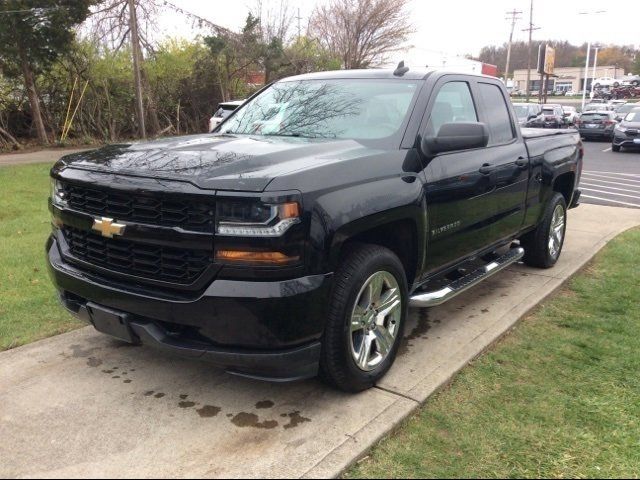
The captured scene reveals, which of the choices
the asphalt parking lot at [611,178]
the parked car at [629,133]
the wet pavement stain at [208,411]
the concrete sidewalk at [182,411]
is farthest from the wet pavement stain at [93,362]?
the parked car at [629,133]

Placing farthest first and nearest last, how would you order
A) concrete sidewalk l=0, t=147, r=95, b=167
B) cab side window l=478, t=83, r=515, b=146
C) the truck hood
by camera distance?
concrete sidewalk l=0, t=147, r=95, b=167
cab side window l=478, t=83, r=515, b=146
the truck hood

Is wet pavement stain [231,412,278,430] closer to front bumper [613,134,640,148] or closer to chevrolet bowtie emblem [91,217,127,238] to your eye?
chevrolet bowtie emblem [91,217,127,238]

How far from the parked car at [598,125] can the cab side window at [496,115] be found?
2417cm

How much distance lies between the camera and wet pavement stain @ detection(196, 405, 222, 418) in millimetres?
3150

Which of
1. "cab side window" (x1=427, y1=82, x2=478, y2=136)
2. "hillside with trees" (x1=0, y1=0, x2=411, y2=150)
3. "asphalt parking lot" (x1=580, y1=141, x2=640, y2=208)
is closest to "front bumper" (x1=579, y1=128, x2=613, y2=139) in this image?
"asphalt parking lot" (x1=580, y1=141, x2=640, y2=208)

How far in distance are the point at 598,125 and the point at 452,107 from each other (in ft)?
83.7

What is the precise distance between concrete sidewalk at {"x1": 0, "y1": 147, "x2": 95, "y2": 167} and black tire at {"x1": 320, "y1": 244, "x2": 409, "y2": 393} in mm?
12584

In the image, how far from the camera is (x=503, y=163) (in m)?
4.76

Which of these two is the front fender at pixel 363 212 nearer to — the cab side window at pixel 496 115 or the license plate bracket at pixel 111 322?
the license plate bracket at pixel 111 322

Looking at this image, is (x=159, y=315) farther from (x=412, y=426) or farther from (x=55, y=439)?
(x=412, y=426)

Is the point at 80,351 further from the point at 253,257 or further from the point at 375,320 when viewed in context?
the point at 375,320

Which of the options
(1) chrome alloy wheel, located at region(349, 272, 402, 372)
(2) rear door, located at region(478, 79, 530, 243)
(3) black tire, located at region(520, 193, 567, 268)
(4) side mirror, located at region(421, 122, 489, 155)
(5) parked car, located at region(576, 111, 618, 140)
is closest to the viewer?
(1) chrome alloy wheel, located at region(349, 272, 402, 372)

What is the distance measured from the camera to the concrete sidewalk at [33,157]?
48.1 feet

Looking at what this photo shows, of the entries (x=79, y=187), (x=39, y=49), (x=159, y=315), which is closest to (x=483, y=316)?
(x=159, y=315)
